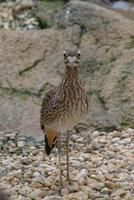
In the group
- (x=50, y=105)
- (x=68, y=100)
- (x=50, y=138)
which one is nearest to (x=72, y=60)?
(x=68, y=100)

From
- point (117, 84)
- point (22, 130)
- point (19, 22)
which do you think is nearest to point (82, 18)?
point (117, 84)

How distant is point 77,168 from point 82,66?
4.38 feet

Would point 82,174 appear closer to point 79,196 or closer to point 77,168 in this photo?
point 77,168

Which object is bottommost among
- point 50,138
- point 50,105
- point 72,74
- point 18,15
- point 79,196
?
point 79,196

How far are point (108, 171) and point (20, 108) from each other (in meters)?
1.16

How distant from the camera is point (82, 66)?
231 inches

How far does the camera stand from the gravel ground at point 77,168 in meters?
4.38

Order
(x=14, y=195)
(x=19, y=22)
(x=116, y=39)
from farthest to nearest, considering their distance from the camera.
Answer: (x=19, y=22)
(x=116, y=39)
(x=14, y=195)

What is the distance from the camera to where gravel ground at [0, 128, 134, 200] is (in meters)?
4.38

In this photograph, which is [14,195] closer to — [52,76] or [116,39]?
[52,76]

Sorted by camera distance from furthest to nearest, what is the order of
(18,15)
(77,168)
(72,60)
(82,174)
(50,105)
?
(18,15)
(77,168)
(82,174)
(50,105)
(72,60)

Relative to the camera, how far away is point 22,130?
5363mm

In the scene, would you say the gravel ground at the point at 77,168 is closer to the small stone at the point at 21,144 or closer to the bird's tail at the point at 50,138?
the small stone at the point at 21,144

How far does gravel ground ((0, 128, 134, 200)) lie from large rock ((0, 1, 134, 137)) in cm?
18
